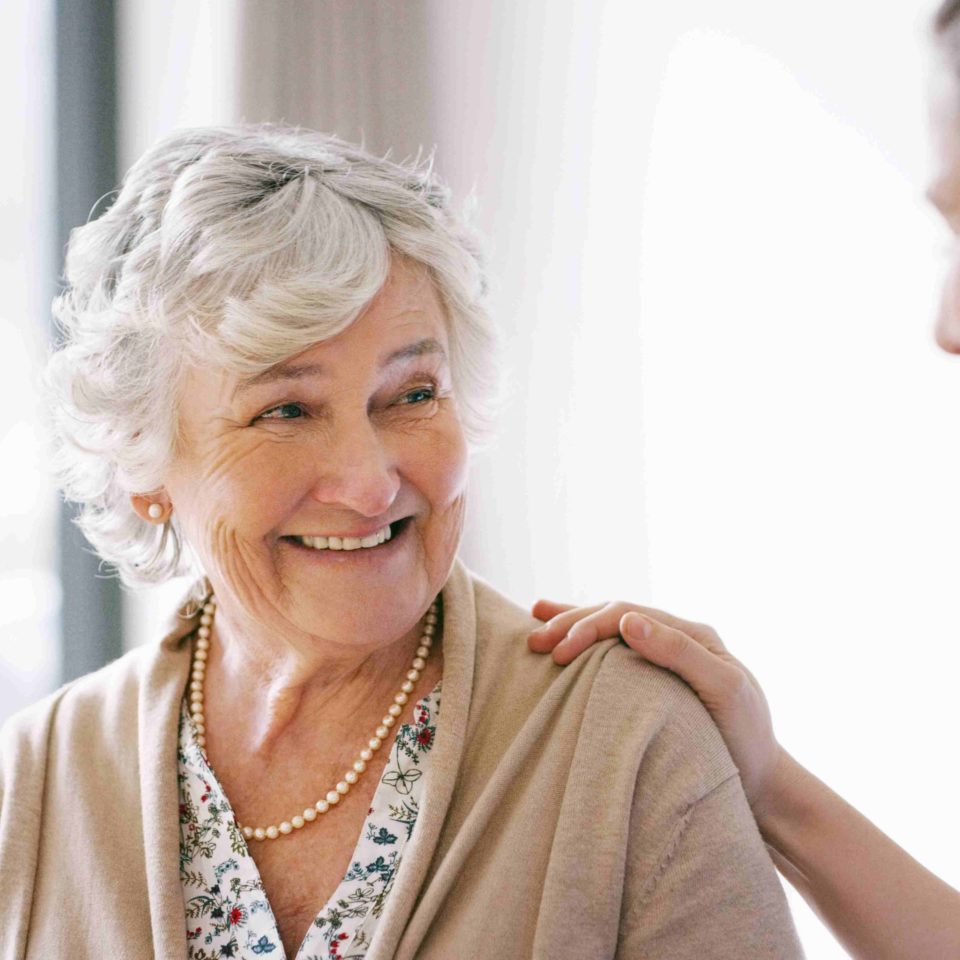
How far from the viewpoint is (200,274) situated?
52.0 inches

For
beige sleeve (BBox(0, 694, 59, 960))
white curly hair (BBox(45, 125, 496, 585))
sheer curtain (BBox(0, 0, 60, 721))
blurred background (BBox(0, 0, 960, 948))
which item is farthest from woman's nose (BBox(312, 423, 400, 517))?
sheer curtain (BBox(0, 0, 60, 721))

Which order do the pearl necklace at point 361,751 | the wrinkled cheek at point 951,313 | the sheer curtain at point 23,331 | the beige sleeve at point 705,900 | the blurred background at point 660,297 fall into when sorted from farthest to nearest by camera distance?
1. the sheer curtain at point 23,331
2. the blurred background at point 660,297
3. the pearl necklace at point 361,751
4. the beige sleeve at point 705,900
5. the wrinkled cheek at point 951,313

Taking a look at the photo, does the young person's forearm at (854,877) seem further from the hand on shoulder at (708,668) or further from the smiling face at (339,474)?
the smiling face at (339,474)

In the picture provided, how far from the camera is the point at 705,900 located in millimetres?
1202

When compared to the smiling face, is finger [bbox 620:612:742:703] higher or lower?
lower

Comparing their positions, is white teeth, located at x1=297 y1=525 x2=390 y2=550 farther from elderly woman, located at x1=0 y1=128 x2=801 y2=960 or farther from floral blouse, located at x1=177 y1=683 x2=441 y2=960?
floral blouse, located at x1=177 y1=683 x2=441 y2=960

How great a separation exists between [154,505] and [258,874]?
50cm

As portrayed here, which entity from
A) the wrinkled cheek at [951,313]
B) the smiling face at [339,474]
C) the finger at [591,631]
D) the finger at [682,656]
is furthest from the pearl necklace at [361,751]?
the wrinkled cheek at [951,313]

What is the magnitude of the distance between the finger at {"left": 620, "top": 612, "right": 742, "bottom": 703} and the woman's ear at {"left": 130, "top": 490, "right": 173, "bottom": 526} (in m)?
0.65

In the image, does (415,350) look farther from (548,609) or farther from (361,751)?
(361,751)

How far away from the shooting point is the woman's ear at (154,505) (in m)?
1.55

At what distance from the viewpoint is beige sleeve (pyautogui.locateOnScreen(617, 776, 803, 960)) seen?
3.94 ft

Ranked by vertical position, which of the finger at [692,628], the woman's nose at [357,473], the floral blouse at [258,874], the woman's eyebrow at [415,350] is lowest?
the floral blouse at [258,874]

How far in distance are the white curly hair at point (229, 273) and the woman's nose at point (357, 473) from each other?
12cm
